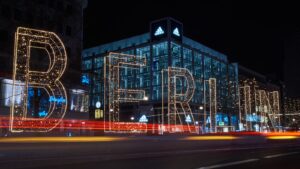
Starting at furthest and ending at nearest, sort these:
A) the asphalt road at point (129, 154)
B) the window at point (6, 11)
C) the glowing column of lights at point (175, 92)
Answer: the window at point (6, 11) → the glowing column of lights at point (175, 92) → the asphalt road at point (129, 154)

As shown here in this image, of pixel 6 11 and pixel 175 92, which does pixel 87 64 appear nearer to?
pixel 175 92

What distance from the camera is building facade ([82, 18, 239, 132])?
3548 inches

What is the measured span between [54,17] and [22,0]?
461 cm

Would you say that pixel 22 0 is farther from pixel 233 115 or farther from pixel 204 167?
pixel 233 115

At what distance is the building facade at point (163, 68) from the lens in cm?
9012

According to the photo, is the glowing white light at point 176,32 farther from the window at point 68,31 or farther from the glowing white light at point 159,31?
the window at point 68,31

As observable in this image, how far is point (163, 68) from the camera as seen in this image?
292ft

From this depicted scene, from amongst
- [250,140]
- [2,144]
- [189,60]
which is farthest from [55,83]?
[189,60]

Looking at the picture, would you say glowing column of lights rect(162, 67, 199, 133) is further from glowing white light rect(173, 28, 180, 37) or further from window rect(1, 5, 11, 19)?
glowing white light rect(173, 28, 180, 37)

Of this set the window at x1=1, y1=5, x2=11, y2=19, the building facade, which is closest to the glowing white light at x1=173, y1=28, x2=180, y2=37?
the building facade

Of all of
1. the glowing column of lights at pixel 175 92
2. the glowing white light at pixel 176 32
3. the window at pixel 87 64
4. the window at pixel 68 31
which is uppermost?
the glowing white light at pixel 176 32

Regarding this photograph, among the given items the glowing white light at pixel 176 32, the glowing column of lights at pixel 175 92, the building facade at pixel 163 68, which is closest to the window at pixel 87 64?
the building facade at pixel 163 68


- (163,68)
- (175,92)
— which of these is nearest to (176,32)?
(163,68)

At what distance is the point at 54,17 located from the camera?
50969mm
